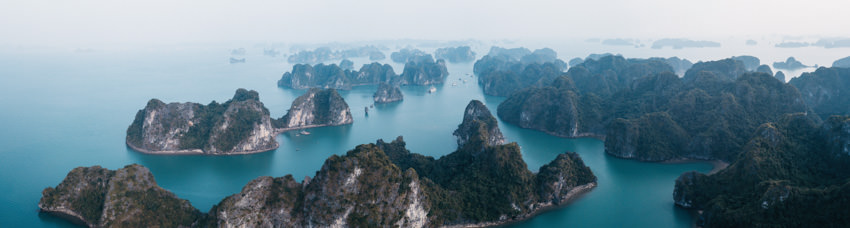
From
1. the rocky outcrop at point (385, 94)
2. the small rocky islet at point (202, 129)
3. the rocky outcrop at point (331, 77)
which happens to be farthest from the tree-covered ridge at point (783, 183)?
the rocky outcrop at point (331, 77)

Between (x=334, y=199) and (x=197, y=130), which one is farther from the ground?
(x=334, y=199)

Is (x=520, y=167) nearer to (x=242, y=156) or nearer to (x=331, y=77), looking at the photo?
(x=242, y=156)

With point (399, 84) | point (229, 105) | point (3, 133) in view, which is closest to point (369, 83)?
point (399, 84)

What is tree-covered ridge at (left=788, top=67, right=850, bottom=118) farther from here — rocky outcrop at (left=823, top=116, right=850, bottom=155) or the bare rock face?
the bare rock face

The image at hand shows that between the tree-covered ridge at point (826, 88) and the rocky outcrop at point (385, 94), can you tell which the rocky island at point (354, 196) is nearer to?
the tree-covered ridge at point (826, 88)

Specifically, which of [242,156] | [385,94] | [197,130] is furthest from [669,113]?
[197,130]

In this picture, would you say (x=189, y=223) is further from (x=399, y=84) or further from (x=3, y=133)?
(x=399, y=84)
